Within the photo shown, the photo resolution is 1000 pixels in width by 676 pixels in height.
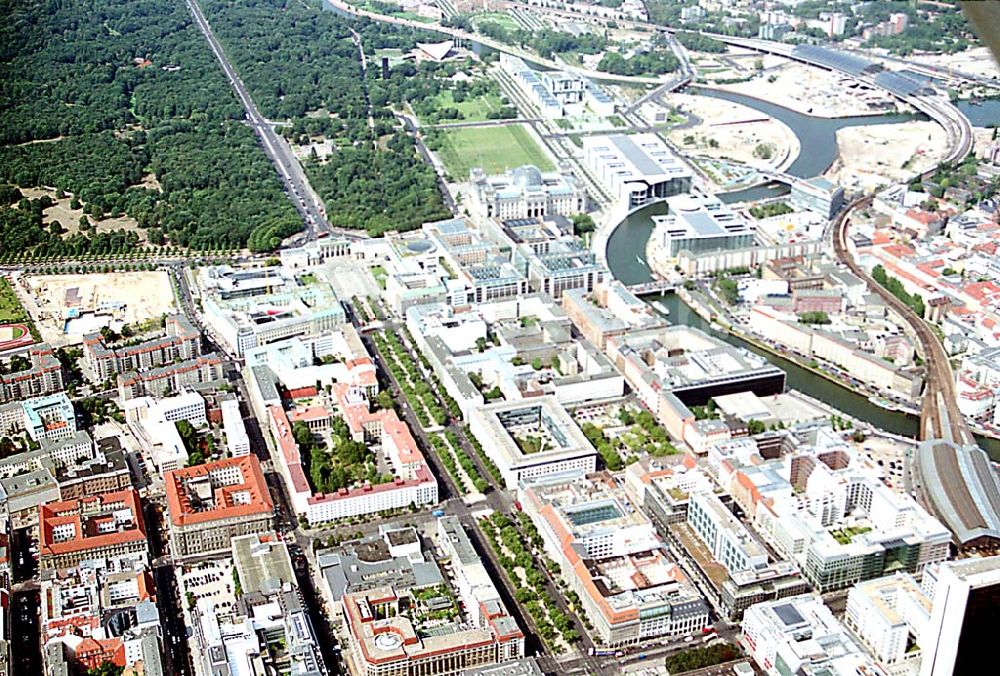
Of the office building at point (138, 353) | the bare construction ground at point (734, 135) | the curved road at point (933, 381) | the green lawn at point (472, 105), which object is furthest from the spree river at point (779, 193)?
the office building at point (138, 353)

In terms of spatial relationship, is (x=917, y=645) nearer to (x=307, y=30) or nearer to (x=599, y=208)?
(x=599, y=208)

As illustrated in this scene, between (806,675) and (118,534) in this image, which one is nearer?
(806,675)

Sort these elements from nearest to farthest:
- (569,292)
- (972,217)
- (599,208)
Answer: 1. (569,292)
2. (972,217)
3. (599,208)

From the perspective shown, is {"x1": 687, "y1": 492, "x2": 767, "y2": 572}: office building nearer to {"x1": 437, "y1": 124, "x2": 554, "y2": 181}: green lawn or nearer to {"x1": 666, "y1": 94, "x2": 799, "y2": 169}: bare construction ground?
{"x1": 437, "y1": 124, "x2": 554, "y2": 181}: green lawn

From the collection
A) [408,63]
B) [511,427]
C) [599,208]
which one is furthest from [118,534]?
[408,63]

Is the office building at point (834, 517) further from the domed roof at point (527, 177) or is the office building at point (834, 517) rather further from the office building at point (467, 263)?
the domed roof at point (527, 177)

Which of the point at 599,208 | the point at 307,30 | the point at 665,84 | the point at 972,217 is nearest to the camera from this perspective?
the point at 972,217
